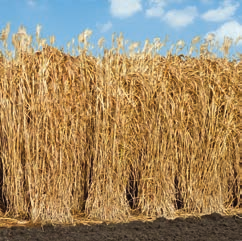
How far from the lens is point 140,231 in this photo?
4.97 metres

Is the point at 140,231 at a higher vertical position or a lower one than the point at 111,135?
lower

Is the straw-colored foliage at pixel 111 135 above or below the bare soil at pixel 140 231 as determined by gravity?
above

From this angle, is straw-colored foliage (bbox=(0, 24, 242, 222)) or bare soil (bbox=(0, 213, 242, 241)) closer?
bare soil (bbox=(0, 213, 242, 241))

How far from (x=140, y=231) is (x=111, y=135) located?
1.13 m

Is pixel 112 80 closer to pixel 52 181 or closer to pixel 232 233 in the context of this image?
pixel 52 181

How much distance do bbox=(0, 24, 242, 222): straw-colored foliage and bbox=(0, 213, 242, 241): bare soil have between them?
1.27ft

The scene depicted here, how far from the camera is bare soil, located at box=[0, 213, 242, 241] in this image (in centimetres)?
471

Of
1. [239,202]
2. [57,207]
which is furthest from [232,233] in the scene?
[57,207]

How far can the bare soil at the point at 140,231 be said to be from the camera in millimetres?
4707

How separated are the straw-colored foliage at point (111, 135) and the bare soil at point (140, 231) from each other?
39 cm

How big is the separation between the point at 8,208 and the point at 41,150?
88 cm

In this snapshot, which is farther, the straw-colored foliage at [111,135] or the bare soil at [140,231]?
the straw-colored foliage at [111,135]

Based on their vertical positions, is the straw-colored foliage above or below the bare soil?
above

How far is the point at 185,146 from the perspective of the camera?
5.95 metres
